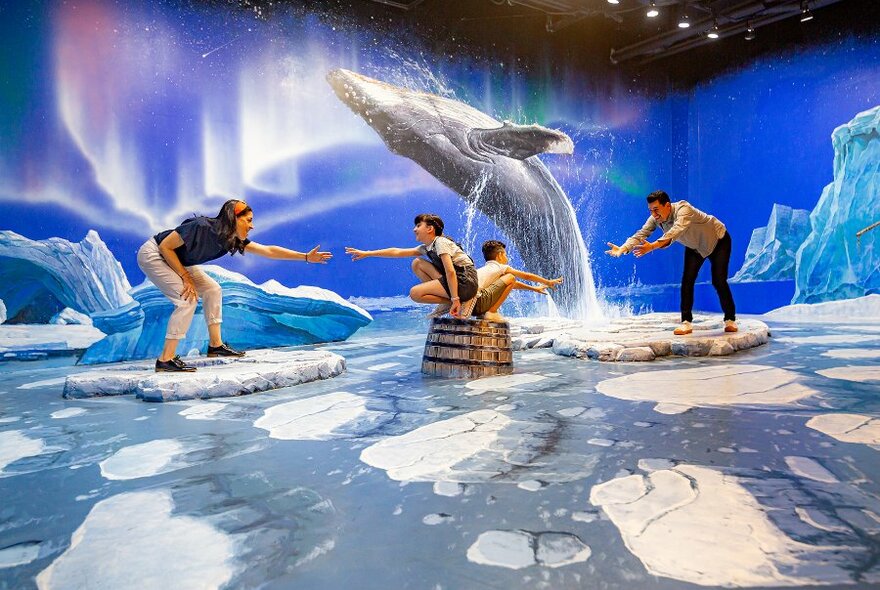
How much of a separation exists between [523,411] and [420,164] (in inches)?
246

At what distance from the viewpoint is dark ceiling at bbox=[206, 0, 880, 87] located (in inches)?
343

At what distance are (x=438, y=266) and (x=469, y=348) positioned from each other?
714 millimetres

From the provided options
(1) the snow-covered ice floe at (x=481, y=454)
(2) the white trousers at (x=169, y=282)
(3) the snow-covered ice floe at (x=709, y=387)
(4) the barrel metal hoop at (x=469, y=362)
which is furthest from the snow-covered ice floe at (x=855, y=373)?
(2) the white trousers at (x=169, y=282)

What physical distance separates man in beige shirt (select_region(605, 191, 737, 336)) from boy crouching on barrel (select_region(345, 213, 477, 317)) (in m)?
1.73

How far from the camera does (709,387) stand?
3.58m

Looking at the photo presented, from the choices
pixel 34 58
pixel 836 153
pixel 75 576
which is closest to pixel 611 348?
pixel 75 576

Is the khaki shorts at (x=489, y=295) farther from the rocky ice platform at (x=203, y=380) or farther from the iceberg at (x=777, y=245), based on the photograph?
the iceberg at (x=777, y=245)

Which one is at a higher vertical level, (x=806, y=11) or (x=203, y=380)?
(x=806, y=11)

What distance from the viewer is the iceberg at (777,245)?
1089 cm

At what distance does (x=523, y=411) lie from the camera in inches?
120

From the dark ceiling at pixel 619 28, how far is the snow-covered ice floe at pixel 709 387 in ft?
20.7

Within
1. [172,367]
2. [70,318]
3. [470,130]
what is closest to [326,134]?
[470,130]

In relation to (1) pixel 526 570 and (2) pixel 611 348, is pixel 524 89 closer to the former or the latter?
(2) pixel 611 348

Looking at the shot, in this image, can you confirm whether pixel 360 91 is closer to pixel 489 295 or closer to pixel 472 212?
pixel 472 212
